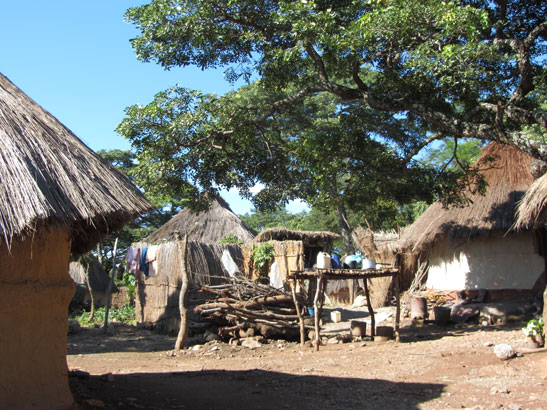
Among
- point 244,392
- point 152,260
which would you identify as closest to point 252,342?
point 244,392

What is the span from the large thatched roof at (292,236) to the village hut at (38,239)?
12692 millimetres

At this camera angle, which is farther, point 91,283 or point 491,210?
point 91,283

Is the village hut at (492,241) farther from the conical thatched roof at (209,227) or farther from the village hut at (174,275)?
the conical thatched roof at (209,227)

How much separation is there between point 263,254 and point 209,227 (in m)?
8.72

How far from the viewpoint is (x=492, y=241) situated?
45.1 ft

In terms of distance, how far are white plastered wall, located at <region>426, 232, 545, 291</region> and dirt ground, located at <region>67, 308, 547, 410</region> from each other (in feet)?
8.30

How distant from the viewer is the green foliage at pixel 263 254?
1348 centimetres

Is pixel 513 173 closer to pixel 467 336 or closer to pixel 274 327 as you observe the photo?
pixel 467 336

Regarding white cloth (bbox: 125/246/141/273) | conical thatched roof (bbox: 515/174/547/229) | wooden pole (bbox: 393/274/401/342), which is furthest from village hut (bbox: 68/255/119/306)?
conical thatched roof (bbox: 515/174/547/229)

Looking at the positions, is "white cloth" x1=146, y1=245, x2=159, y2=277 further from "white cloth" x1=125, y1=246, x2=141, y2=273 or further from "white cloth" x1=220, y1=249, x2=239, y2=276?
"white cloth" x1=220, y1=249, x2=239, y2=276

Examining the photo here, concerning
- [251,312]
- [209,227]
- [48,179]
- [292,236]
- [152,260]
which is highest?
[209,227]

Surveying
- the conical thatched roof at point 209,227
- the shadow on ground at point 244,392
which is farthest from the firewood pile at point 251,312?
the conical thatched roof at point 209,227

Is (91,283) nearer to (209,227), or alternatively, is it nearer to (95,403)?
(209,227)

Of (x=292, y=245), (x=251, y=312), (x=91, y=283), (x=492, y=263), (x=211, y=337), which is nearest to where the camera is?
(x=251, y=312)
